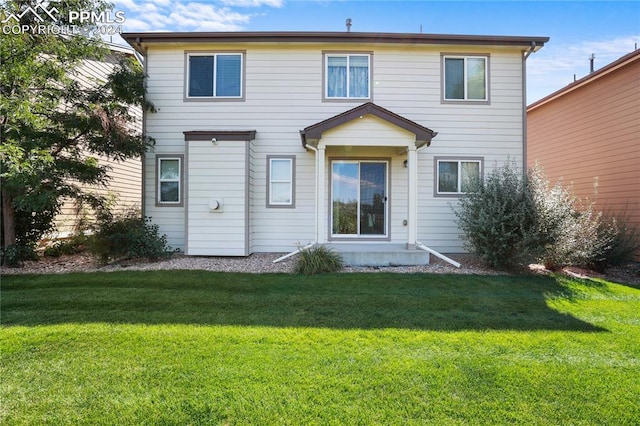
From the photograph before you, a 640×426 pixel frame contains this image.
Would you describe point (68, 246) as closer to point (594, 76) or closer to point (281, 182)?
point (281, 182)

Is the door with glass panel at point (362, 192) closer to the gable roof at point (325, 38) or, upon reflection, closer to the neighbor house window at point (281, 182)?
the neighbor house window at point (281, 182)

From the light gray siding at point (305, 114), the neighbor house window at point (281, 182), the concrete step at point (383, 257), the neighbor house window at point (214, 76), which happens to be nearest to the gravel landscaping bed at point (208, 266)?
the concrete step at point (383, 257)

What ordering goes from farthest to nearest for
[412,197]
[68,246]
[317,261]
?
[68,246] < [412,197] < [317,261]

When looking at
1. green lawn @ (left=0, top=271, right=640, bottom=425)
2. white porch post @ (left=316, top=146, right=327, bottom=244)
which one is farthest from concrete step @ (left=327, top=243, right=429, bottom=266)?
green lawn @ (left=0, top=271, right=640, bottom=425)

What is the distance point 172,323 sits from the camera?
3.97 meters

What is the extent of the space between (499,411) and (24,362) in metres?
4.06

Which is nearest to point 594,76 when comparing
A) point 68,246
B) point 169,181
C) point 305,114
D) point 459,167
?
point 459,167

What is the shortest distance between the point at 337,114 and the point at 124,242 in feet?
19.6

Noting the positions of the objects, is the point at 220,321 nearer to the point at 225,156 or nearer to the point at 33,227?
the point at 225,156

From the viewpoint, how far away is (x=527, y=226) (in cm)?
683

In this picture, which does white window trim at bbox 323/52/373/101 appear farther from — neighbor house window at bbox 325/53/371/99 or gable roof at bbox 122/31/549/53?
gable roof at bbox 122/31/549/53

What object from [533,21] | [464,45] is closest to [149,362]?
[464,45]

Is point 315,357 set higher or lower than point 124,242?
lower

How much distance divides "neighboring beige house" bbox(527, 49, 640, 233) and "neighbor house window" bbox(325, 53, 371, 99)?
6.23 metres
